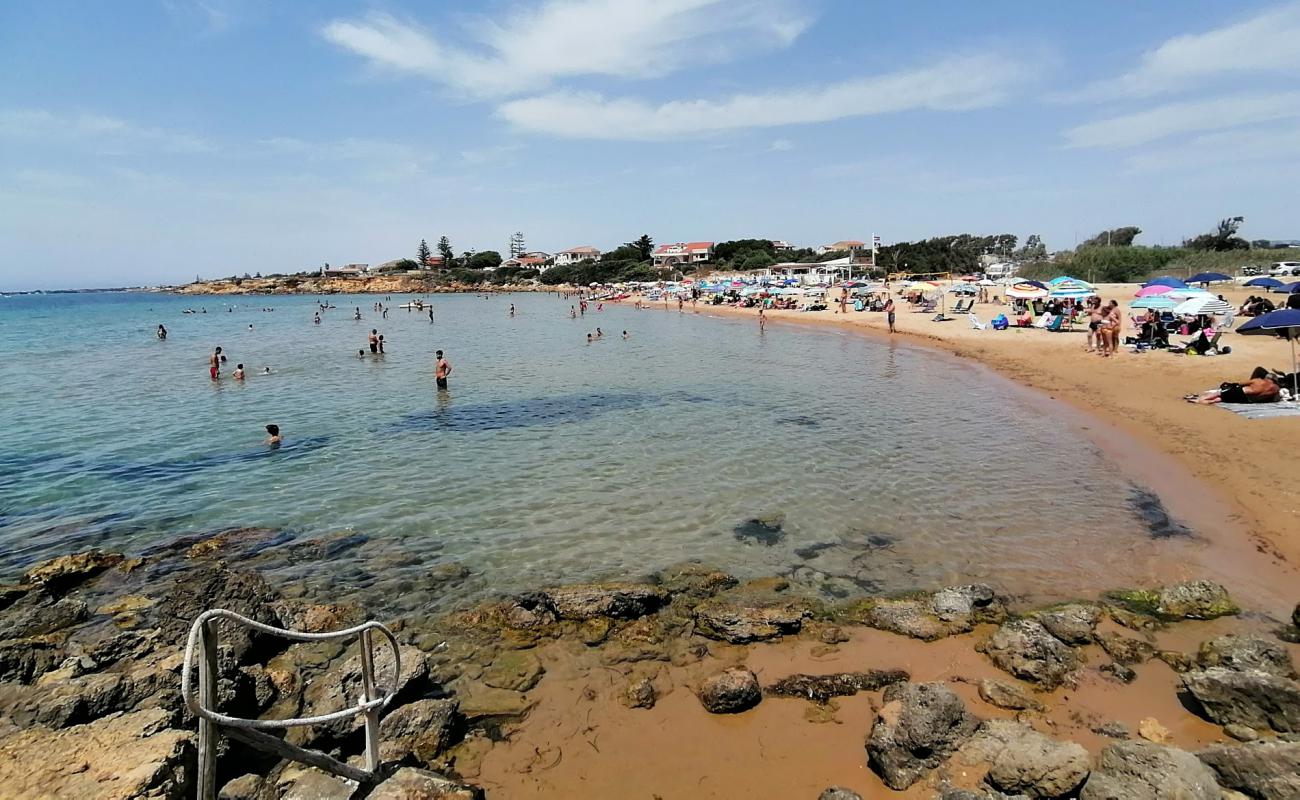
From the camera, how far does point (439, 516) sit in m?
11.4

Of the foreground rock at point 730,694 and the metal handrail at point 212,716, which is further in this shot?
the foreground rock at point 730,694

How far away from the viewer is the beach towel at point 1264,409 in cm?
1447

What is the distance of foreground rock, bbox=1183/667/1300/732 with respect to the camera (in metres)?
5.45

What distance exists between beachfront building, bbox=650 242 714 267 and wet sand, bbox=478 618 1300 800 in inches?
4874

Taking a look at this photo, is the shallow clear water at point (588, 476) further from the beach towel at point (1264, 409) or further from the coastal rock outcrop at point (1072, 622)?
the beach towel at point (1264, 409)

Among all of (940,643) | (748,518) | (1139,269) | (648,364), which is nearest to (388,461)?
(748,518)

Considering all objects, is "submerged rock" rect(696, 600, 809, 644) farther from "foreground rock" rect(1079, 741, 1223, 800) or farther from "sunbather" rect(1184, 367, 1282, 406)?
"sunbather" rect(1184, 367, 1282, 406)

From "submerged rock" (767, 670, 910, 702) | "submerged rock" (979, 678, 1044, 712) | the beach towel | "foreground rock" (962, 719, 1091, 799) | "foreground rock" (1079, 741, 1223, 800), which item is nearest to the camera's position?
"foreground rock" (1079, 741, 1223, 800)

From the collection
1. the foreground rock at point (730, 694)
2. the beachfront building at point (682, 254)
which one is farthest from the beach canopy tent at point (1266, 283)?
the beachfront building at point (682, 254)

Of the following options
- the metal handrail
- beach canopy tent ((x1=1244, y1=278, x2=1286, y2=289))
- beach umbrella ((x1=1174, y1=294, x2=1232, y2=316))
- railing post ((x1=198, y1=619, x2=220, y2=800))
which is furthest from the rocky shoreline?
beach canopy tent ((x1=1244, y1=278, x2=1286, y2=289))

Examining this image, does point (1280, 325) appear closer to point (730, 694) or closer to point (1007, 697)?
point (1007, 697)

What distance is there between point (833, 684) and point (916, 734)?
3.90 feet

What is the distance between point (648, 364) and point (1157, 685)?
25334 millimetres

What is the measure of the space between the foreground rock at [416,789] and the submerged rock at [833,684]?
11.0 ft
